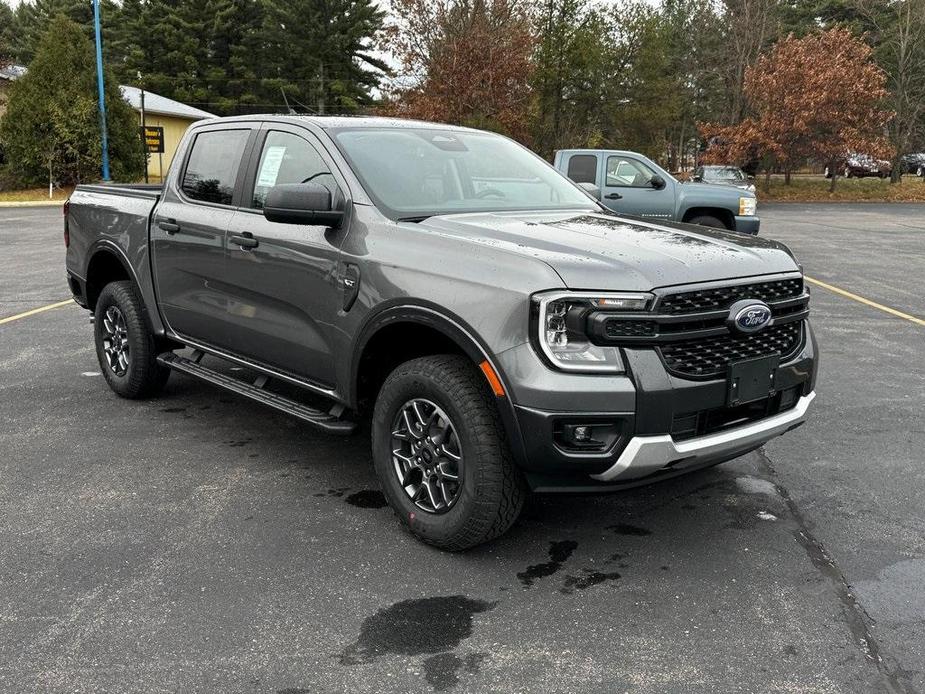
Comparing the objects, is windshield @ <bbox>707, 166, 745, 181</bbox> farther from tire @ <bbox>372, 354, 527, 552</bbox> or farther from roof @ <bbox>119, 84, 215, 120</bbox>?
roof @ <bbox>119, 84, 215, 120</bbox>

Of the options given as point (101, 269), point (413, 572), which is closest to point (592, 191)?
point (413, 572)

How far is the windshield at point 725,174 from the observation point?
26266 millimetres

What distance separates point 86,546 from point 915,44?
44096 millimetres

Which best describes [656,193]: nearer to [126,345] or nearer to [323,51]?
[126,345]

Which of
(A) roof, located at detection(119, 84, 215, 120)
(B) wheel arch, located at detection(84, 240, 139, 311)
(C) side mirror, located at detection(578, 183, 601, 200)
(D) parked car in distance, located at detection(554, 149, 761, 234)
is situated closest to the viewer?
(C) side mirror, located at detection(578, 183, 601, 200)

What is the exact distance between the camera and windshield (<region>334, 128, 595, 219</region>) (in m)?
4.11

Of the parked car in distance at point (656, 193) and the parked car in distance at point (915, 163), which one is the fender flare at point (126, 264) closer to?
the parked car in distance at point (656, 193)

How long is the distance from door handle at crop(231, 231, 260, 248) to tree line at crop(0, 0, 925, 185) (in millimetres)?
14230

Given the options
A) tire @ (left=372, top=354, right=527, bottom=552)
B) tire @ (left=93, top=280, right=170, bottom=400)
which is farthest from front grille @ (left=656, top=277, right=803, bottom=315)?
tire @ (left=93, top=280, right=170, bottom=400)

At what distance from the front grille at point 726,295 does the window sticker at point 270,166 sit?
2350mm

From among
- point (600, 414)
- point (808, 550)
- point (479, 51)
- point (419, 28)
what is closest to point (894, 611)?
point (808, 550)

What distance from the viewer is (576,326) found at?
310 cm

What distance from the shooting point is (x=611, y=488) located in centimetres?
322

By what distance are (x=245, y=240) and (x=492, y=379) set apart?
74.9 inches
